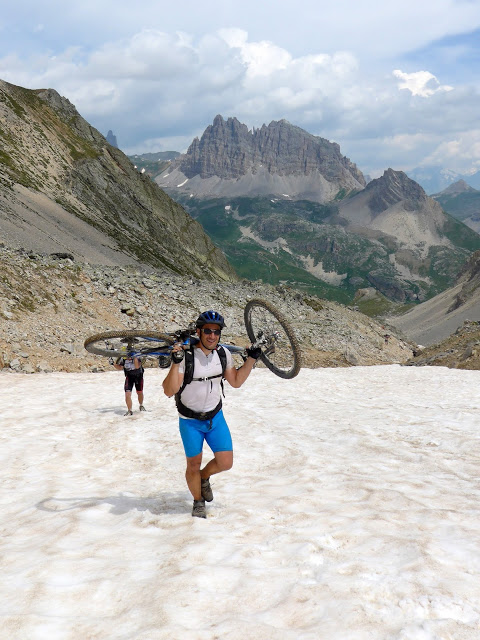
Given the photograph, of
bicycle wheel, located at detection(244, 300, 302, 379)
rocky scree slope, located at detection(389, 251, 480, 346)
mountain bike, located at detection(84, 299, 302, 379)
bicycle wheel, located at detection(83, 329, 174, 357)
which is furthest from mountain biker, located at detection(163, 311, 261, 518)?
rocky scree slope, located at detection(389, 251, 480, 346)

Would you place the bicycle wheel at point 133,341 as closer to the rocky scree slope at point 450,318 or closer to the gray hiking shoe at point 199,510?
the gray hiking shoe at point 199,510

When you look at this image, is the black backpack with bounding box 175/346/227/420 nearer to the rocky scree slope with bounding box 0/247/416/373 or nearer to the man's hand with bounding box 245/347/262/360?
the man's hand with bounding box 245/347/262/360

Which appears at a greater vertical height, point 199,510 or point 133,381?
point 133,381

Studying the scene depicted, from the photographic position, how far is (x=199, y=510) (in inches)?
318

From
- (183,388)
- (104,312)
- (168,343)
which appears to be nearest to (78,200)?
(104,312)

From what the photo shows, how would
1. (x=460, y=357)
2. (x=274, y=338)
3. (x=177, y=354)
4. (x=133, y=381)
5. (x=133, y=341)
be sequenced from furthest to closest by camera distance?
(x=460, y=357)
(x=133, y=381)
(x=133, y=341)
(x=274, y=338)
(x=177, y=354)

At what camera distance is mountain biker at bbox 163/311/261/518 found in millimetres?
7953

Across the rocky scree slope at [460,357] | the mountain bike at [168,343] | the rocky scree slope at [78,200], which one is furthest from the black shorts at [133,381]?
the rocky scree slope at [78,200]

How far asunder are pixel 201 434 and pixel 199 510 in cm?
134

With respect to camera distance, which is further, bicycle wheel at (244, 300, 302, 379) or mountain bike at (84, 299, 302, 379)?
bicycle wheel at (244, 300, 302, 379)

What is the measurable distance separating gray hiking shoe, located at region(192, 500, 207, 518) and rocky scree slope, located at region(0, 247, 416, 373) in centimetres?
1966

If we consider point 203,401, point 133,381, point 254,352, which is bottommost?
point 133,381

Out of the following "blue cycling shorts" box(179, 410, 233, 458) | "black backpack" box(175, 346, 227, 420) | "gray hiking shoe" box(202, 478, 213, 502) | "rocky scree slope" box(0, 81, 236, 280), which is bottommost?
"gray hiking shoe" box(202, 478, 213, 502)

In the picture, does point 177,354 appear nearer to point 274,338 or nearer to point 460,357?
point 274,338
